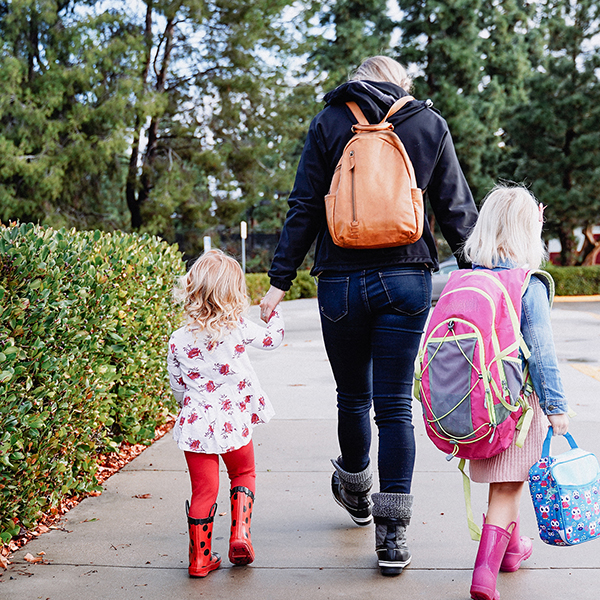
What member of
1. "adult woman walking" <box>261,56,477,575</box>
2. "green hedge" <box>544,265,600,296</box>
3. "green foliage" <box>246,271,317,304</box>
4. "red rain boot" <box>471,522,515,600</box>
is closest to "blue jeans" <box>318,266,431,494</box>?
"adult woman walking" <box>261,56,477,575</box>

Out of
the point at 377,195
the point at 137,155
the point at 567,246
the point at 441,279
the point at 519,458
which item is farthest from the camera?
the point at 567,246

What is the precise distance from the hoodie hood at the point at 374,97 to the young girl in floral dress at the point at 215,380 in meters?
0.86

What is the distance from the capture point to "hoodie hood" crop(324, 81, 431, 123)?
2928 mm

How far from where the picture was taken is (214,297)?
2996 millimetres

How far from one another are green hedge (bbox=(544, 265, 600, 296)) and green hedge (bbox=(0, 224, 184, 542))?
Answer: 22.4 metres

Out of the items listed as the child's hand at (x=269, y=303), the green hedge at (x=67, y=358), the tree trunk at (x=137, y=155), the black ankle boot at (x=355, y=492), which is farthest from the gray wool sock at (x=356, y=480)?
the tree trunk at (x=137, y=155)

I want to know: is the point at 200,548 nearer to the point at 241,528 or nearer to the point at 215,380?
the point at 241,528

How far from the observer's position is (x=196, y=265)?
3.08m

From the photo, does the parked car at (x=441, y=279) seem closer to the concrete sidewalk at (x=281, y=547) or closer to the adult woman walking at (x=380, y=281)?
the concrete sidewalk at (x=281, y=547)

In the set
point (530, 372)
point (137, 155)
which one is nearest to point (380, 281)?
point (530, 372)

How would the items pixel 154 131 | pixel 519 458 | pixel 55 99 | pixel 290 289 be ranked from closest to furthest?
pixel 519 458
pixel 55 99
pixel 154 131
pixel 290 289

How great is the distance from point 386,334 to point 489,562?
3.03 ft

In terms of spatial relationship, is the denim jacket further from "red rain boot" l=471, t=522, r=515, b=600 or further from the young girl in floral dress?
the young girl in floral dress

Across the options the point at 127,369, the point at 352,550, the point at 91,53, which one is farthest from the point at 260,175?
the point at 352,550
